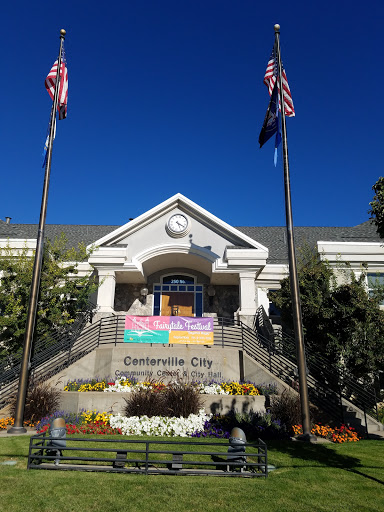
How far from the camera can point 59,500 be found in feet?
19.4

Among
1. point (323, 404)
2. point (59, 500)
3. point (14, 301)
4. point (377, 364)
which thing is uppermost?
point (14, 301)

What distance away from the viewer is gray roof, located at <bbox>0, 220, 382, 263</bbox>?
24.3m

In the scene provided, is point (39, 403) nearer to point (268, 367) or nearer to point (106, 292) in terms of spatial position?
point (106, 292)

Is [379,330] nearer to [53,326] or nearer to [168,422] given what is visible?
[168,422]

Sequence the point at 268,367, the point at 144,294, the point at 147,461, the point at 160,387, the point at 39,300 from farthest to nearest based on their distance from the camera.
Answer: the point at 144,294
the point at 39,300
the point at 268,367
the point at 160,387
the point at 147,461

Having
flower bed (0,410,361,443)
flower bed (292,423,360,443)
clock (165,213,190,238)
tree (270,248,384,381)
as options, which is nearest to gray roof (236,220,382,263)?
clock (165,213,190,238)

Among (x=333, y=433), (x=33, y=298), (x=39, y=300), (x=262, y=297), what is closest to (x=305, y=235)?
(x=262, y=297)

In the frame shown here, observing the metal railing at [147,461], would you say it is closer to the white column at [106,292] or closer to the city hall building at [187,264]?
the white column at [106,292]

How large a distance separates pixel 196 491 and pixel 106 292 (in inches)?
522

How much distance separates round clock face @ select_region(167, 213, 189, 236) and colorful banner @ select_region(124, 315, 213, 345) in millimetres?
5735

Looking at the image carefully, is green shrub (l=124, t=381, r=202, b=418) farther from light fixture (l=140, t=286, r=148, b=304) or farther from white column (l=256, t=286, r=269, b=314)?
white column (l=256, t=286, r=269, b=314)

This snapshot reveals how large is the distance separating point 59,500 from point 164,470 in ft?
7.27

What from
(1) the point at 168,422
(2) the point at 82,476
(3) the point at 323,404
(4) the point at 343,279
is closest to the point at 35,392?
(1) the point at 168,422

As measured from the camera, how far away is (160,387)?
13172 millimetres
